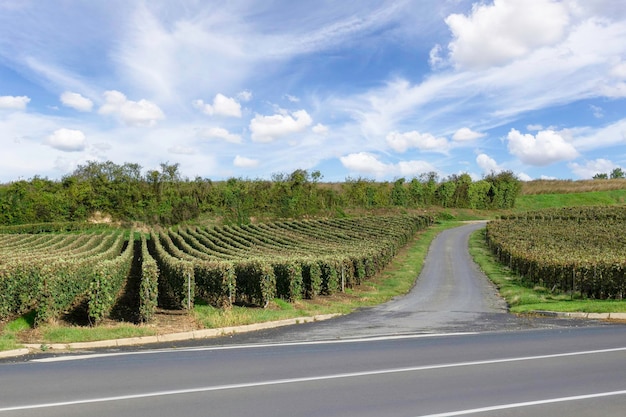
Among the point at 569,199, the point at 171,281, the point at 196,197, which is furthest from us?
the point at 569,199

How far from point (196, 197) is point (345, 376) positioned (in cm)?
8772

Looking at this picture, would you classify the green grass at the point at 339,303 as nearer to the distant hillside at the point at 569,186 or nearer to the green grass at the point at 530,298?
the green grass at the point at 530,298

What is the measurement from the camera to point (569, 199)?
110312 millimetres

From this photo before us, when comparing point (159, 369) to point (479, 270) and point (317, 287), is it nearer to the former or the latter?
point (317, 287)

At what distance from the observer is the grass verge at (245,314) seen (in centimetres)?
1303

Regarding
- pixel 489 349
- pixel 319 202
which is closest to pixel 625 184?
pixel 319 202

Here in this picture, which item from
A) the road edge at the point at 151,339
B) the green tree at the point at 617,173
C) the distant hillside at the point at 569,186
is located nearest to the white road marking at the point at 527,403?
the road edge at the point at 151,339

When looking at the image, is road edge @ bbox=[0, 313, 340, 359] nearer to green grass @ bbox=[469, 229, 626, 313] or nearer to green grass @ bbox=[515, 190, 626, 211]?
green grass @ bbox=[469, 229, 626, 313]

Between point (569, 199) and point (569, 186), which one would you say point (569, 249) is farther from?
point (569, 186)

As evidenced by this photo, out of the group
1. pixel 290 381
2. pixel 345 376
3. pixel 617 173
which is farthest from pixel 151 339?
pixel 617 173

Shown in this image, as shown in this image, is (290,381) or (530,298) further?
(530,298)

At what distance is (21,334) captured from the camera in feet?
44.0

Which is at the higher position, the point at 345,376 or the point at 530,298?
the point at 345,376

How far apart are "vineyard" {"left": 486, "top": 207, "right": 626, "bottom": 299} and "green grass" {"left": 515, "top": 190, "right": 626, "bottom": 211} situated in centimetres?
2995
